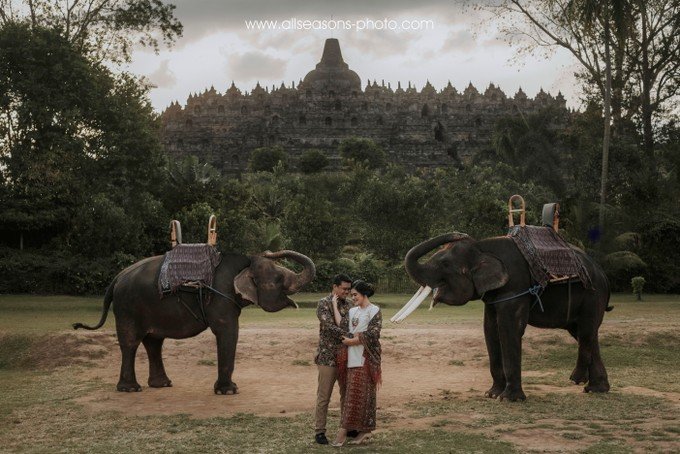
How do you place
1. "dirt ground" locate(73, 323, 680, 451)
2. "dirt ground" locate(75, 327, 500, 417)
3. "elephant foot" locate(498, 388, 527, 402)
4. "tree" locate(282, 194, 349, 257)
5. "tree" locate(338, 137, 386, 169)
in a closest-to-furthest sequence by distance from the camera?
"dirt ground" locate(73, 323, 680, 451) → "elephant foot" locate(498, 388, 527, 402) → "dirt ground" locate(75, 327, 500, 417) → "tree" locate(282, 194, 349, 257) → "tree" locate(338, 137, 386, 169)

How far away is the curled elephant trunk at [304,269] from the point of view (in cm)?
1262

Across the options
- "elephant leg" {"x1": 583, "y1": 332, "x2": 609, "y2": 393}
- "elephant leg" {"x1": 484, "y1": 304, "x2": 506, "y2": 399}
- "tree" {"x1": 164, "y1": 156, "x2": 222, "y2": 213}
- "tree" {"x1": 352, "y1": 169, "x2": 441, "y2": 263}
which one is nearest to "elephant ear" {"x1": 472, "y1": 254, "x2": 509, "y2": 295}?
"elephant leg" {"x1": 484, "y1": 304, "x2": 506, "y2": 399}

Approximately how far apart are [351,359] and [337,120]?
8606 cm

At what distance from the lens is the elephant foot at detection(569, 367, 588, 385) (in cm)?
1316

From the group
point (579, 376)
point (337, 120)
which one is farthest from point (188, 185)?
point (337, 120)

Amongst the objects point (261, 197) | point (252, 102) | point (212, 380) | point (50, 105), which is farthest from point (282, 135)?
point (212, 380)

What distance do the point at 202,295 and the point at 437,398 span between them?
356cm

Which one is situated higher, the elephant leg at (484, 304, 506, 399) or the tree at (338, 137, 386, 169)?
the tree at (338, 137, 386, 169)

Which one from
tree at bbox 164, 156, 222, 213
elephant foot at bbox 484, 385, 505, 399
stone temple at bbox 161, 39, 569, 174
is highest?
stone temple at bbox 161, 39, 569, 174

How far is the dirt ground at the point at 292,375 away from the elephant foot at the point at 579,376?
0.59ft

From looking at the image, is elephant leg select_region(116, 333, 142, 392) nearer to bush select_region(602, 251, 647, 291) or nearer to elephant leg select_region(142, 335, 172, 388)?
Result: elephant leg select_region(142, 335, 172, 388)

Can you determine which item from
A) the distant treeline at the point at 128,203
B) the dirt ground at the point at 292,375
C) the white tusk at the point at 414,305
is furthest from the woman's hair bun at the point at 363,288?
the distant treeline at the point at 128,203

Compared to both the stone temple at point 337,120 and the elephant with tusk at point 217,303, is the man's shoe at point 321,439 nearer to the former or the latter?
the elephant with tusk at point 217,303

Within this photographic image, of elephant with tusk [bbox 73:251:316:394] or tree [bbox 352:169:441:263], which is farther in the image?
tree [bbox 352:169:441:263]
